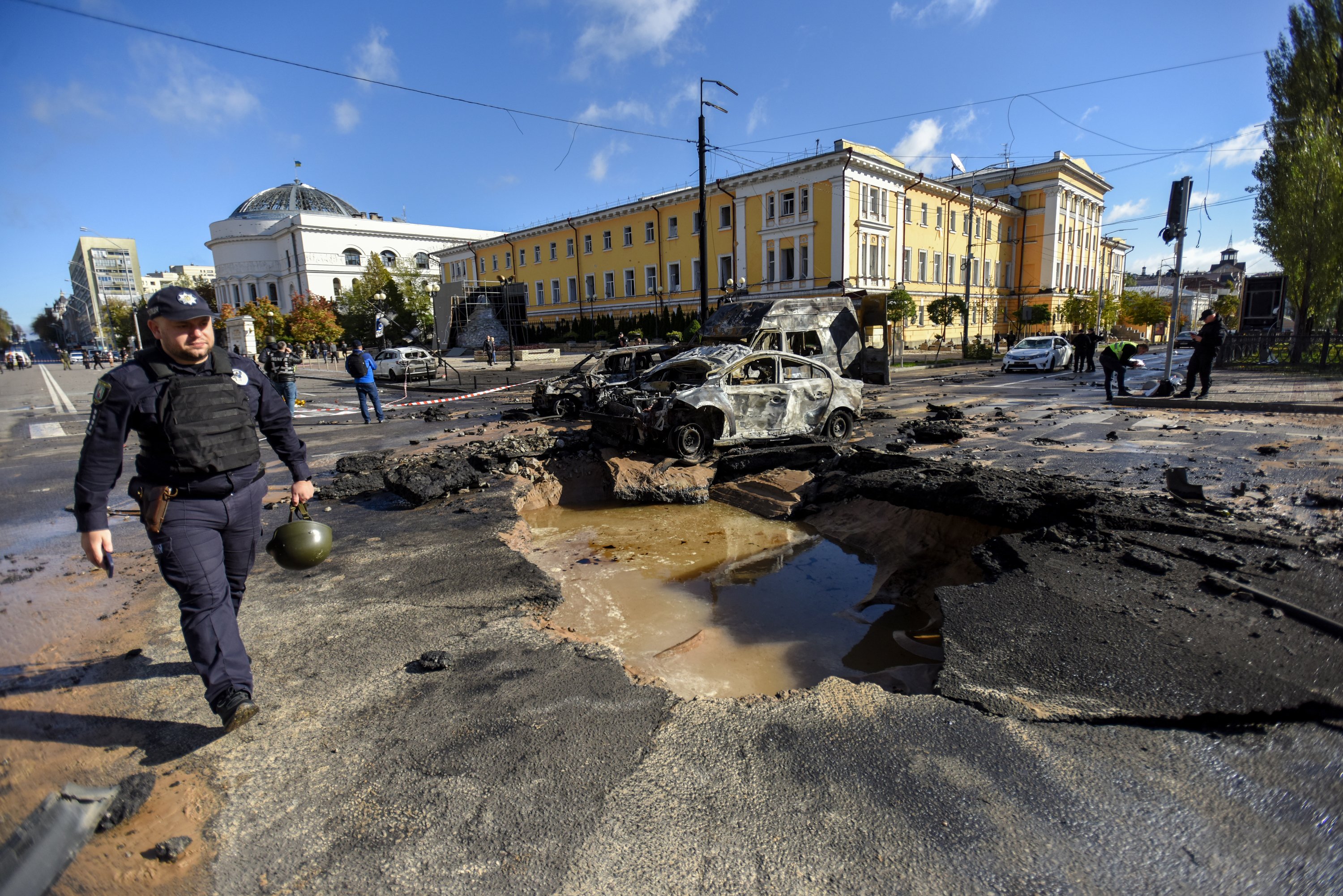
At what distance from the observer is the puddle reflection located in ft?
13.1

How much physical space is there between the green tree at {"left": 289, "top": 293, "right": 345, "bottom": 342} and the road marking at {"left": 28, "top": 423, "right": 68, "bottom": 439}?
1878 inches

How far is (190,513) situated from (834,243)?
42597mm

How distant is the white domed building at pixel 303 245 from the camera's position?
265 feet

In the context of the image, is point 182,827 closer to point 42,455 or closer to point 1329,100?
point 42,455

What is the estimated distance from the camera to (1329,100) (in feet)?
74.2

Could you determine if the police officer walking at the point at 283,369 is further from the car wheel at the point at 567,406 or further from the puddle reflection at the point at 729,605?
the puddle reflection at the point at 729,605

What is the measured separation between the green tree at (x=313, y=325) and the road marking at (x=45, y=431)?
4771 cm

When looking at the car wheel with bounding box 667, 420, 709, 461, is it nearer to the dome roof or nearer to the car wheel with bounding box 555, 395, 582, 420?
the car wheel with bounding box 555, 395, 582, 420

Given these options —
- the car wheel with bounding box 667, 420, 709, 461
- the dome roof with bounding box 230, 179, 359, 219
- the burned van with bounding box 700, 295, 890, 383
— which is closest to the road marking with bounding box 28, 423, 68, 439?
the car wheel with bounding box 667, 420, 709, 461

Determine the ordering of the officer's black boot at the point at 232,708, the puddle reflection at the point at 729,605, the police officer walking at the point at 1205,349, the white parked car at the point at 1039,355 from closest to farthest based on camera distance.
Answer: the officer's black boot at the point at 232,708 → the puddle reflection at the point at 729,605 → the police officer walking at the point at 1205,349 → the white parked car at the point at 1039,355

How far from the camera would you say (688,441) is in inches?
336

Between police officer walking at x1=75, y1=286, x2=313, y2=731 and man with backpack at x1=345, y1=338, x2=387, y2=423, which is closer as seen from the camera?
police officer walking at x1=75, y1=286, x2=313, y2=731

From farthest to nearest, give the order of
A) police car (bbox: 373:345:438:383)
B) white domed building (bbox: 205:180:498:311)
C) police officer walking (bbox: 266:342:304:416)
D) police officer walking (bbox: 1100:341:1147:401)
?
1. white domed building (bbox: 205:180:498:311)
2. police car (bbox: 373:345:438:383)
3. police officer walking (bbox: 266:342:304:416)
4. police officer walking (bbox: 1100:341:1147:401)

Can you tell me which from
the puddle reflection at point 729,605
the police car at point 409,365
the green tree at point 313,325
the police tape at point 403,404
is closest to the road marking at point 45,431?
the police tape at point 403,404
